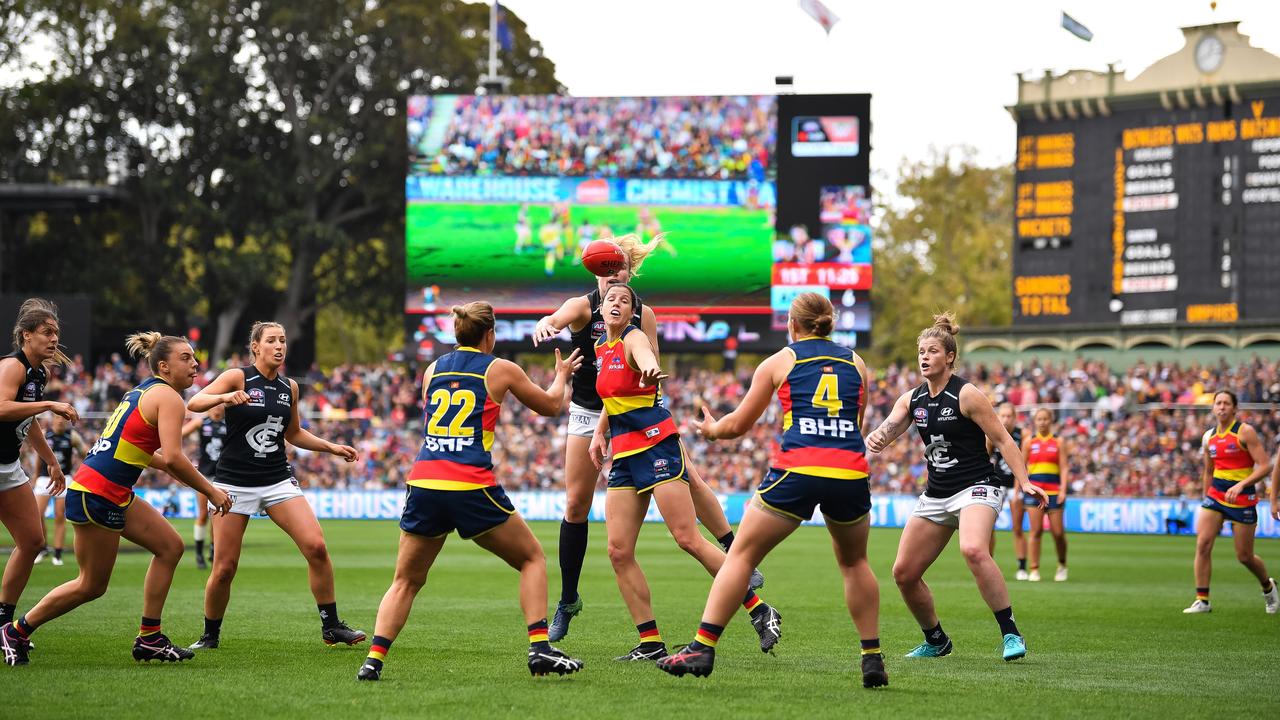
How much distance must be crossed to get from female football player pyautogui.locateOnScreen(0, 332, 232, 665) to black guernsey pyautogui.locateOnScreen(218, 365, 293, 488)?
0.63 m

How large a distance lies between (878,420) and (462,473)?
1173 inches

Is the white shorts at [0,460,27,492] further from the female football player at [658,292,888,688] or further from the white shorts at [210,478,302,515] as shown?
the female football player at [658,292,888,688]

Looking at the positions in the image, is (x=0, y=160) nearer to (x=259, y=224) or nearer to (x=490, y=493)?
(x=259, y=224)

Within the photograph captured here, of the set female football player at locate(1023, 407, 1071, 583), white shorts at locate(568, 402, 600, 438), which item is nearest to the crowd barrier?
female football player at locate(1023, 407, 1071, 583)

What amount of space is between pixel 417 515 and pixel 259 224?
A: 44.7 meters

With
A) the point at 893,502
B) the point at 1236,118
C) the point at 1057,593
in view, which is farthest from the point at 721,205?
the point at 1057,593

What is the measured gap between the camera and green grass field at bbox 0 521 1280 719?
812 centimetres

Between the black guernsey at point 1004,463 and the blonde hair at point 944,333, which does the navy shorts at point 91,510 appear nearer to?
the blonde hair at point 944,333

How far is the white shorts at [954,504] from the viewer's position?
33.8ft

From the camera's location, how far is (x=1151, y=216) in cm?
3419

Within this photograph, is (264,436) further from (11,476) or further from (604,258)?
(604,258)

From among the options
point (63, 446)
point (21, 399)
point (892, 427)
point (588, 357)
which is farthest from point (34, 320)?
point (63, 446)

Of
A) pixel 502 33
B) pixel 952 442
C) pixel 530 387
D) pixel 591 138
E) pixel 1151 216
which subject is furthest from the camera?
pixel 502 33

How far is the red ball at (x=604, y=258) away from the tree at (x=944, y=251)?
2173 inches
